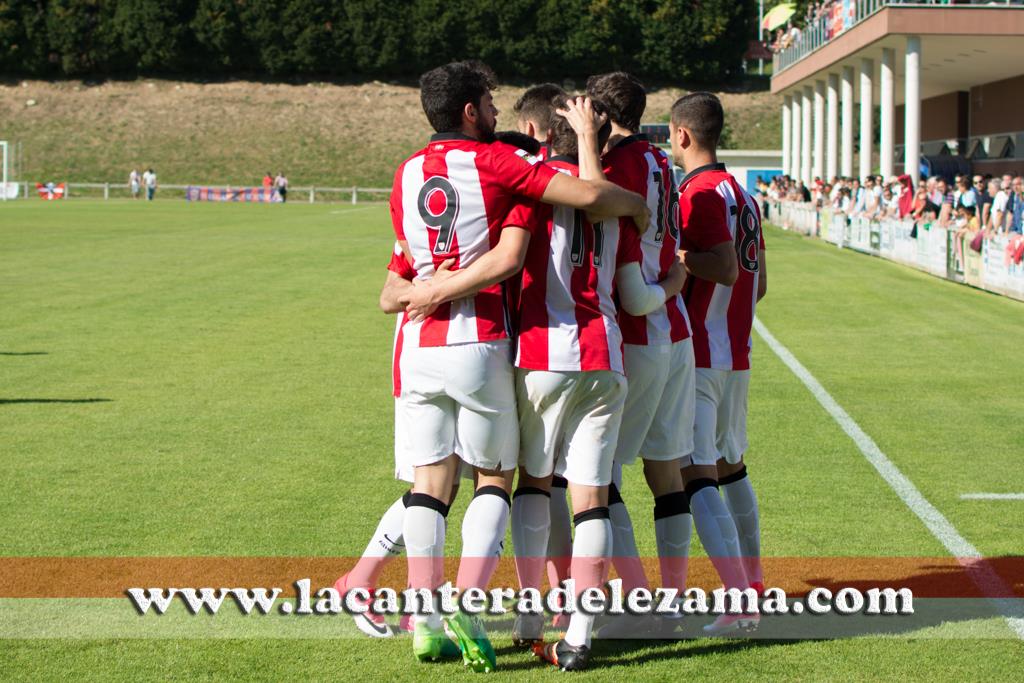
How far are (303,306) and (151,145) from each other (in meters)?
67.6

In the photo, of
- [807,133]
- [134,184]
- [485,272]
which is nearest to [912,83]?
[807,133]

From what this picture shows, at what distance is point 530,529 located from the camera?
15.7 feet

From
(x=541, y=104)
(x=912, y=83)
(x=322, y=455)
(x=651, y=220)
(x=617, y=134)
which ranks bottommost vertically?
(x=322, y=455)

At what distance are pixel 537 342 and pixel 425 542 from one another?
2.74ft

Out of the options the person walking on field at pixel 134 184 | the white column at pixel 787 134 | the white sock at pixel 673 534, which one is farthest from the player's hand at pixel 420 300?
the person walking on field at pixel 134 184

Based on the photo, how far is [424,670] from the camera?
468 cm

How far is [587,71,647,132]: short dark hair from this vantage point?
4781 mm

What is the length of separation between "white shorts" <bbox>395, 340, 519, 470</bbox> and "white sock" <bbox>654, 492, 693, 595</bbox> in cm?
77

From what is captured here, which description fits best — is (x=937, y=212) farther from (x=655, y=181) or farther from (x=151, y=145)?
(x=151, y=145)

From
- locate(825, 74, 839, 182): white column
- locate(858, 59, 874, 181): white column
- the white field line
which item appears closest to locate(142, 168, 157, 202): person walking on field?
locate(825, 74, 839, 182): white column

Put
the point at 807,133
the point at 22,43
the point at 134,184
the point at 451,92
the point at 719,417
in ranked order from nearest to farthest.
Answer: the point at 451,92 → the point at 719,417 → the point at 807,133 → the point at 134,184 → the point at 22,43

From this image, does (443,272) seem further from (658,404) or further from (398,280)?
(658,404)

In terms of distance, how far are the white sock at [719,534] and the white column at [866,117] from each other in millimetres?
33529

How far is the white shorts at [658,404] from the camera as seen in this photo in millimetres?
4875
